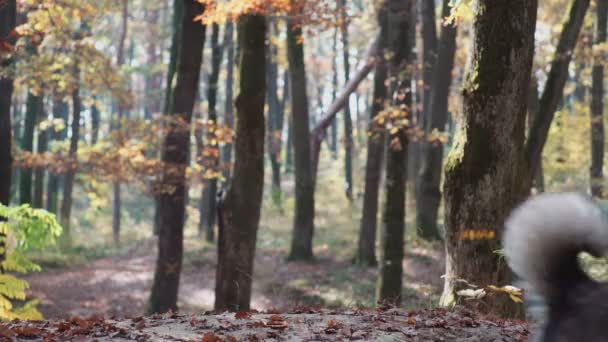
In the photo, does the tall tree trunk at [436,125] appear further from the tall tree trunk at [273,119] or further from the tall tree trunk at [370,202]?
the tall tree trunk at [273,119]

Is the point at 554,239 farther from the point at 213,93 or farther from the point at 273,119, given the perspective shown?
the point at 273,119

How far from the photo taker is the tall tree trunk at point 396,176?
13742mm

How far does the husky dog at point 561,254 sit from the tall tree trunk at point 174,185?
1267 centimetres

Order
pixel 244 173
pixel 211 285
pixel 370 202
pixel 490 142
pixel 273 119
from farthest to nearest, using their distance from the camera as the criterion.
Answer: pixel 273 119 < pixel 211 285 < pixel 370 202 < pixel 244 173 < pixel 490 142

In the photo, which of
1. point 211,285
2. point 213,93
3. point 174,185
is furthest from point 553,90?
point 213,93

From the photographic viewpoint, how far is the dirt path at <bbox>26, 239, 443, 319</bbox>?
18.5 metres

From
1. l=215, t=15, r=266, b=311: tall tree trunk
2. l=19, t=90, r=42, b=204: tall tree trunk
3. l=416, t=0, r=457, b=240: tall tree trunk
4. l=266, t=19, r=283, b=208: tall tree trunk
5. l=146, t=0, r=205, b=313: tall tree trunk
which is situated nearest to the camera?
l=215, t=15, r=266, b=311: tall tree trunk

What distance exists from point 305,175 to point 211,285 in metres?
4.60

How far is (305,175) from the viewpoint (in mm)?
22797

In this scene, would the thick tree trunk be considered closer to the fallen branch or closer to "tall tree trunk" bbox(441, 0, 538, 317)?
the fallen branch

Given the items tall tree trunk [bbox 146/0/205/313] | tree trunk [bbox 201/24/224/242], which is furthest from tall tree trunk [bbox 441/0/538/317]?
tree trunk [bbox 201/24/224/242]

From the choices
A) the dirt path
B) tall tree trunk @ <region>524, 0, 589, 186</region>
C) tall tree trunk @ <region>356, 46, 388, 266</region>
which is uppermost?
tall tree trunk @ <region>524, 0, 589, 186</region>

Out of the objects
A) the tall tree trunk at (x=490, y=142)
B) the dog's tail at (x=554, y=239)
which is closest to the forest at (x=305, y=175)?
the tall tree trunk at (x=490, y=142)

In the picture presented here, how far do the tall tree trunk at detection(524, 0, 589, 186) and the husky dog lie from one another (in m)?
9.97
